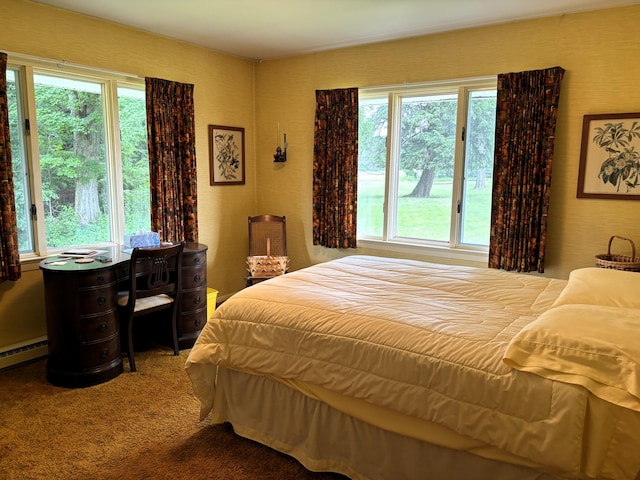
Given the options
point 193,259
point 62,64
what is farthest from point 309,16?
point 193,259

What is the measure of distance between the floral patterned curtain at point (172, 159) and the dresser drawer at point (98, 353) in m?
1.27

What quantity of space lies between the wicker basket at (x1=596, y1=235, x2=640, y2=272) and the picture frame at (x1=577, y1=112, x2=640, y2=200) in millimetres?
368

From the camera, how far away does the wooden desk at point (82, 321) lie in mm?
3016

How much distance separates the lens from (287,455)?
2.35 m

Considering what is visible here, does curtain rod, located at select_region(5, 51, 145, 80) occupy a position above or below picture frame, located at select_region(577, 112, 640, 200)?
above

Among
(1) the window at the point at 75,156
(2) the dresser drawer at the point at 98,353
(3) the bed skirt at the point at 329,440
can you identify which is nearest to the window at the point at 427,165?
(1) the window at the point at 75,156

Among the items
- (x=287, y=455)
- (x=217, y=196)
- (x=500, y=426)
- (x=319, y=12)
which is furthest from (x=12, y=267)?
(x=500, y=426)

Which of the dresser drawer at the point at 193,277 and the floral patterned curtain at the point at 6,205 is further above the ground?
the floral patterned curtain at the point at 6,205

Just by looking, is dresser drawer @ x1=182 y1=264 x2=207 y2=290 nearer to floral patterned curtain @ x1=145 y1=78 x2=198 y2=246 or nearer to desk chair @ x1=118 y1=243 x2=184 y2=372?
desk chair @ x1=118 y1=243 x2=184 y2=372

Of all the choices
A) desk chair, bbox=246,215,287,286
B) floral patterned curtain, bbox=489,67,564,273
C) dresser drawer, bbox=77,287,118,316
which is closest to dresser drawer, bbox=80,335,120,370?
dresser drawer, bbox=77,287,118,316

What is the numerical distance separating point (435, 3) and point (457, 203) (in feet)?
5.43

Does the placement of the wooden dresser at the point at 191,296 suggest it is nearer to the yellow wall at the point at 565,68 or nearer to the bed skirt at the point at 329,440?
the bed skirt at the point at 329,440

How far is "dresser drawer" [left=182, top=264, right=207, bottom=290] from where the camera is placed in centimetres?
377

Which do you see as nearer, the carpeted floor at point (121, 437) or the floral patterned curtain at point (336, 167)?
the carpeted floor at point (121, 437)
